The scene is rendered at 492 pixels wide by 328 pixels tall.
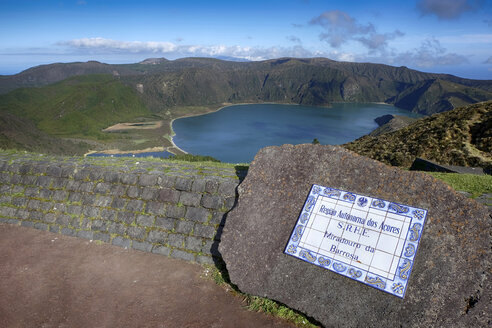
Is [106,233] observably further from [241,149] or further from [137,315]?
[241,149]

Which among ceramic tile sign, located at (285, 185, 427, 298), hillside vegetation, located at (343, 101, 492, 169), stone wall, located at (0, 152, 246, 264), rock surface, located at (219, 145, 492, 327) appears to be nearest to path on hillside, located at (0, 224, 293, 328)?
stone wall, located at (0, 152, 246, 264)

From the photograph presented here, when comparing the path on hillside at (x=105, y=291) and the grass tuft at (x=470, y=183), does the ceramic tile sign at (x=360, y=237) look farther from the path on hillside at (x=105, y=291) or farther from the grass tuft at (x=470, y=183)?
the grass tuft at (x=470, y=183)

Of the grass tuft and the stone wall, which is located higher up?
the grass tuft

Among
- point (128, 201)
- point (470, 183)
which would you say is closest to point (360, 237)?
point (470, 183)

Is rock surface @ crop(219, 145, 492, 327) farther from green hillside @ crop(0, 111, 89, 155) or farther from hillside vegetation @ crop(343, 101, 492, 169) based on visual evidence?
green hillside @ crop(0, 111, 89, 155)

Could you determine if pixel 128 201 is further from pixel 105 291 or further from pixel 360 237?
pixel 360 237
